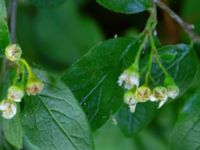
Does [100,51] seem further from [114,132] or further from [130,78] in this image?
[114,132]

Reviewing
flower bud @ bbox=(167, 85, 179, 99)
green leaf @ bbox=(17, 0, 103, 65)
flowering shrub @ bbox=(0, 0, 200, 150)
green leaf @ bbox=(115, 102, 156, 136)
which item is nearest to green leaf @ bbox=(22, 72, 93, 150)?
flowering shrub @ bbox=(0, 0, 200, 150)

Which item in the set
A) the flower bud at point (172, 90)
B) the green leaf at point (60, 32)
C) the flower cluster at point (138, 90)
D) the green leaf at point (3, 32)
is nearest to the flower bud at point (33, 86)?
the green leaf at point (3, 32)

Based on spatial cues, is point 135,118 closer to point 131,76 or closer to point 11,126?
point 131,76

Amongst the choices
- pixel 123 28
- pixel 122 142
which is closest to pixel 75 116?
pixel 122 142

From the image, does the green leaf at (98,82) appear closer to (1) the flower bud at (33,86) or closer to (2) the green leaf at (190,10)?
(1) the flower bud at (33,86)

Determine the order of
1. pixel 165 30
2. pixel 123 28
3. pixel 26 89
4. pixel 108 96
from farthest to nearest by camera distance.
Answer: pixel 123 28, pixel 165 30, pixel 108 96, pixel 26 89

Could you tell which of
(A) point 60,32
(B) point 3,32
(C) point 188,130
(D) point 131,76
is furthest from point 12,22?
(A) point 60,32

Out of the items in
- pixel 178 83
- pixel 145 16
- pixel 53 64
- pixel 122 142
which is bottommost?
pixel 122 142
